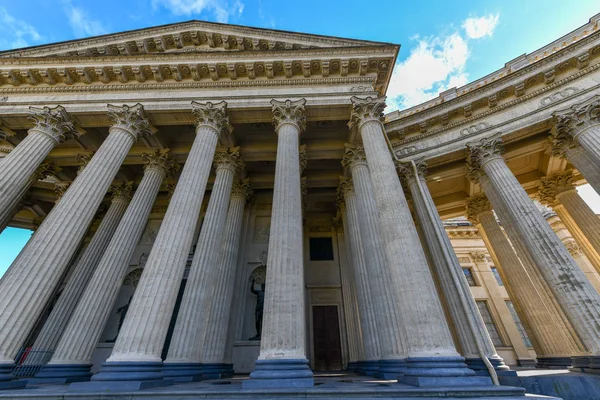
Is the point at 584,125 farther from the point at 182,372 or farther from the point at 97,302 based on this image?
the point at 97,302

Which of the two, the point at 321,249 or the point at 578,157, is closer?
the point at 578,157

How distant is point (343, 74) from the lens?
1135 cm

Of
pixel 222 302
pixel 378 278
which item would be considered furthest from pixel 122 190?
pixel 378 278

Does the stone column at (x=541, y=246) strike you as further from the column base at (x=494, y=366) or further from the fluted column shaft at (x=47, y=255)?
the fluted column shaft at (x=47, y=255)

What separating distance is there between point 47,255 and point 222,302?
18.2ft

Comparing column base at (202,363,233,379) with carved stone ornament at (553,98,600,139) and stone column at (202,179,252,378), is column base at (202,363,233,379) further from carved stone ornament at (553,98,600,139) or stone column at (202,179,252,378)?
carved stone ornament at (553,98,600,139)

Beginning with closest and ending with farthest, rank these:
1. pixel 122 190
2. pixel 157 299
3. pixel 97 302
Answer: pixel 157 299 → pixel 97 302 → pixel 122 190

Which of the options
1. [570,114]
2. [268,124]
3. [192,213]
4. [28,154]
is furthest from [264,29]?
[570,114]

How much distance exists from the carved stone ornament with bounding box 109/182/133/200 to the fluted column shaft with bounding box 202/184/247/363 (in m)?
5.42

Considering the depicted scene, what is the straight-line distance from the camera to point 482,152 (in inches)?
461

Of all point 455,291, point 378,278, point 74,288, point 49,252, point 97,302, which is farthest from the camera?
point 74,288

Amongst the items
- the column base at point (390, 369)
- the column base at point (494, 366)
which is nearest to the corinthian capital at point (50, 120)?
the column base at point (390, 369)

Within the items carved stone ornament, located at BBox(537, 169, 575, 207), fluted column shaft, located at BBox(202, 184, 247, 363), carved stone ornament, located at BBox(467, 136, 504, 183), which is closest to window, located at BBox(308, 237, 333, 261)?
fluted column shaft, located at BBox(202, 184, 247, 363)

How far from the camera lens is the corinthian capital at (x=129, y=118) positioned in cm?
1045
